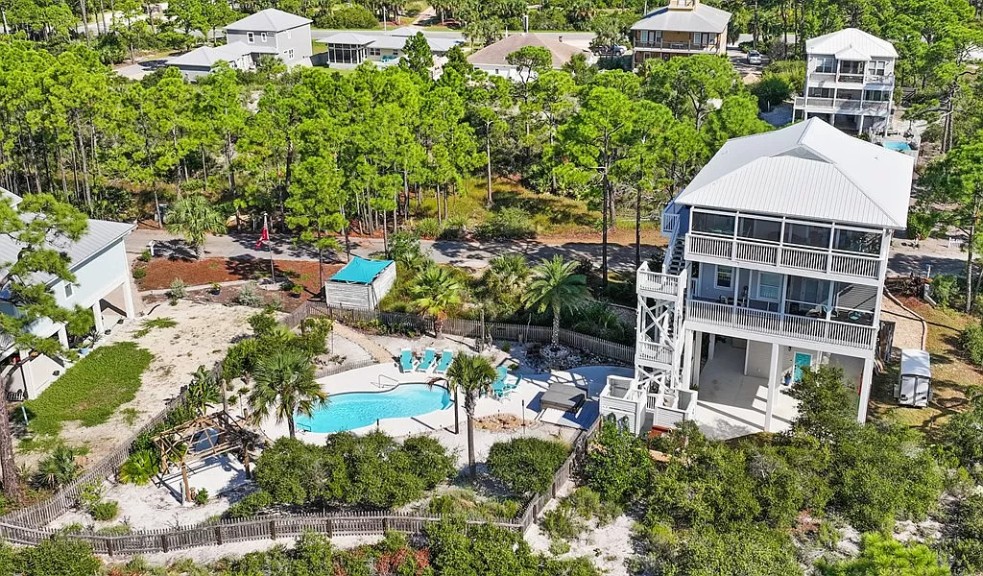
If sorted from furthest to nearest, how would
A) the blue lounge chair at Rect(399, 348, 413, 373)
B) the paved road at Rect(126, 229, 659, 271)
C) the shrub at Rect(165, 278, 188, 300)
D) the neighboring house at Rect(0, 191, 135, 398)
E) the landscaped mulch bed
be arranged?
the paved road at Rect(126, 229, 659, 271), the landscaped mulch bed, the shrub at Rect(165, 278, 188, 300), the blue lounge chair at Rect(399, 348, 413, 373), the neighboring house at Rect(0, 191, 135, 398)

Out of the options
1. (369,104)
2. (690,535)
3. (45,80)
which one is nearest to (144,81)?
(45,80)

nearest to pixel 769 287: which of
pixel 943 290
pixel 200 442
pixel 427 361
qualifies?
pixel 427 361

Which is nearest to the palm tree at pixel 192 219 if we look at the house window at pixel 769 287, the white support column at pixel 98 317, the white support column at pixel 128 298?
the white support column at pixel 128 298

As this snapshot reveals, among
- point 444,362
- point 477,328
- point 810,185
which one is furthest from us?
point 477,328

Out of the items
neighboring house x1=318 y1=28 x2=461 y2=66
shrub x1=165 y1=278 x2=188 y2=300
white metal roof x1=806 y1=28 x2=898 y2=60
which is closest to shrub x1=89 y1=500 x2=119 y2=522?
shrub x1=165 y1=278 x2=188 y2=300

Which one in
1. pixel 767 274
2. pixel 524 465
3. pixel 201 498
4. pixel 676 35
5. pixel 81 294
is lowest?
pixel 201 498

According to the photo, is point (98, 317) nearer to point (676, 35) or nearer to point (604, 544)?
point (604, 544)

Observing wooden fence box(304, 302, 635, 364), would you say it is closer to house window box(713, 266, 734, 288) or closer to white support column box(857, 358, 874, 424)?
house window box(713, 266, 734, 288)
